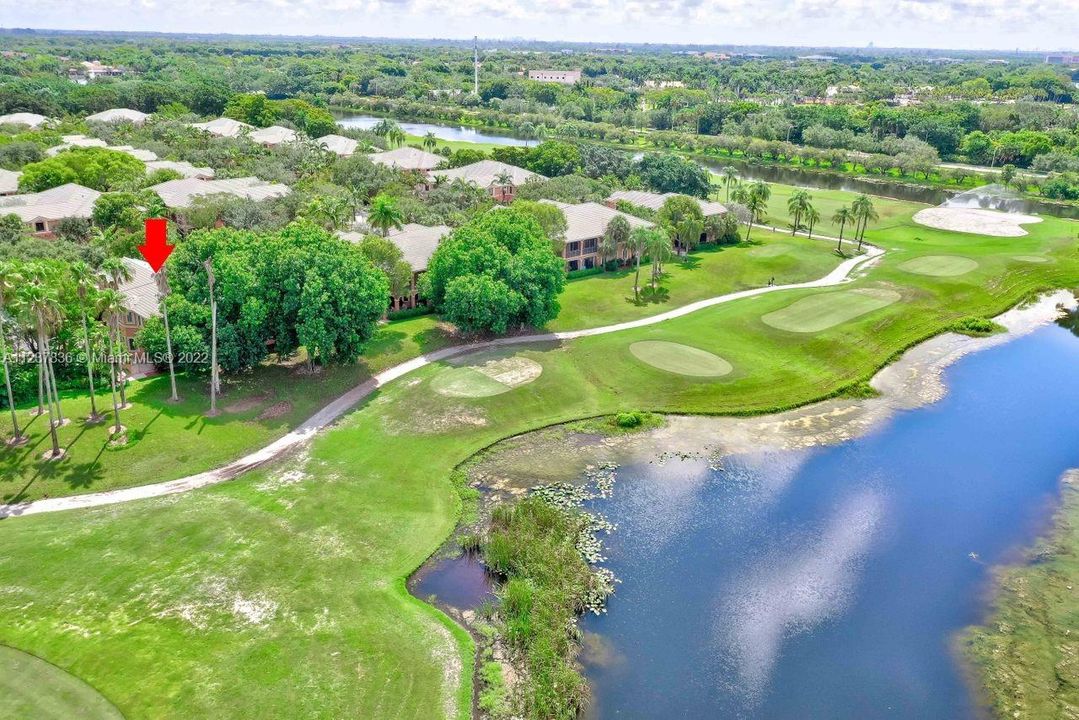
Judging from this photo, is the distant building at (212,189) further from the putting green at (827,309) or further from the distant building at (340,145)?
the putting green at (827,309)

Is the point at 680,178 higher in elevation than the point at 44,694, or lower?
higher

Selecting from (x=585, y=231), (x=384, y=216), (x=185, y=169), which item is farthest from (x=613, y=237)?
(x=185, y=169)

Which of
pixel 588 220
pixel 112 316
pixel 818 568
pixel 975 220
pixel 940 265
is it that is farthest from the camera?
pixel 975 220

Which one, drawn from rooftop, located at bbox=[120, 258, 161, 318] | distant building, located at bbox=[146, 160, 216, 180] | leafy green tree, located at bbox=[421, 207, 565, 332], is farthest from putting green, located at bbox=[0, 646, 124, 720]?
distant building, located at bbox=[146, 160, 216, 180]

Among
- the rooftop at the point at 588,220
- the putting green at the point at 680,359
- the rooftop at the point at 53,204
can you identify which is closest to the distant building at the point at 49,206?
the rooftop at the point at 53,204

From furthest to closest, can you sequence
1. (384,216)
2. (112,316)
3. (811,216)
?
(811,216) < (384,216) < (112,316)

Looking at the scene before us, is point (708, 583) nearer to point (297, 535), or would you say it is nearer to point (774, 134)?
point (297, 535)

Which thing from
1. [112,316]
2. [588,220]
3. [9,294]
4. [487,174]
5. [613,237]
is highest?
[487,174]

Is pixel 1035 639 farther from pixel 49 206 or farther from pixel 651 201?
pixel 49 206
